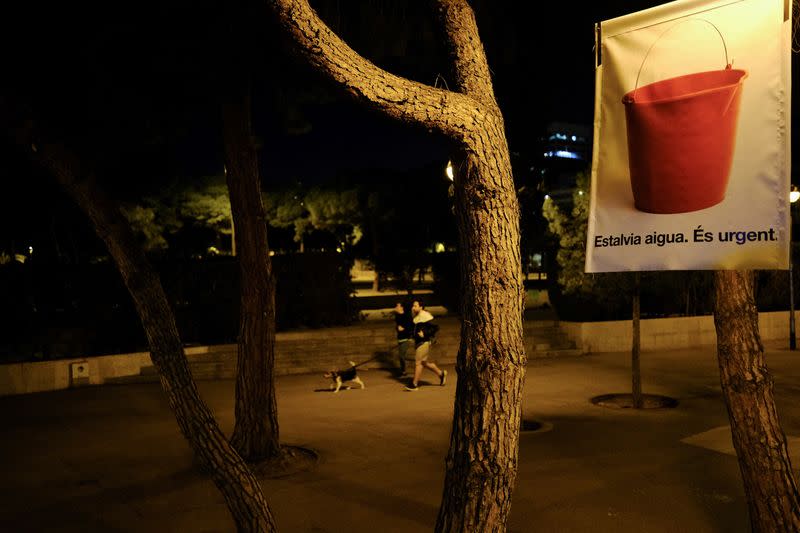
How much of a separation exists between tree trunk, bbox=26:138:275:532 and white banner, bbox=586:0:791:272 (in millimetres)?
2680

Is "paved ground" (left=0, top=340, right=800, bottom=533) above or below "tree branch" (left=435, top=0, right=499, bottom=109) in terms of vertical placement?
below

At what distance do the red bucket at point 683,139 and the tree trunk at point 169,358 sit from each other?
3092 mm

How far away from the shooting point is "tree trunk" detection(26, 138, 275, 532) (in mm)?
4809

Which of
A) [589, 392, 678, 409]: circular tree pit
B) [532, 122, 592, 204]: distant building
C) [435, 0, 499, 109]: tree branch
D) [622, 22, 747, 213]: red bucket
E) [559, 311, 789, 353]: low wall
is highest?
[532, 122, 592, 204]: distant building

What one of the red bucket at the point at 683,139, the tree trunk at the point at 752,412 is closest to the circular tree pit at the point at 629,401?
the tree trunk at the point at 752,412

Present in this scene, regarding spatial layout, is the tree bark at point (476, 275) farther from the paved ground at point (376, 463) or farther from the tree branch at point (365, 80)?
the paved ground at point (376, 463)

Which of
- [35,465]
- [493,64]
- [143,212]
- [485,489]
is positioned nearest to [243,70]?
[493,64]

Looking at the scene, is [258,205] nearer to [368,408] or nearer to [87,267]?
[368,408]

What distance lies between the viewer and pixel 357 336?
17.8 m

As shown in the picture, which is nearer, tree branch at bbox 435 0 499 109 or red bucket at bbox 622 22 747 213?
red bucket at bbox 622 22 747 213

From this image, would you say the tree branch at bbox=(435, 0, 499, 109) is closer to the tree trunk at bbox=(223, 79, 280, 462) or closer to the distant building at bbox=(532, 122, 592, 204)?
the tree trunk at bbox=(223, 79, 280, 462)

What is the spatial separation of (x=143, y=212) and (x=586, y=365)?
39.0ft

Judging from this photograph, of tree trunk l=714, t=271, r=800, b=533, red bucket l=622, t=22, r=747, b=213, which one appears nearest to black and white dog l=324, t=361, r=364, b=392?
tree trunk l=714, t=271, r=800, b=533

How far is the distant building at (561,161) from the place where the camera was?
2977cm
